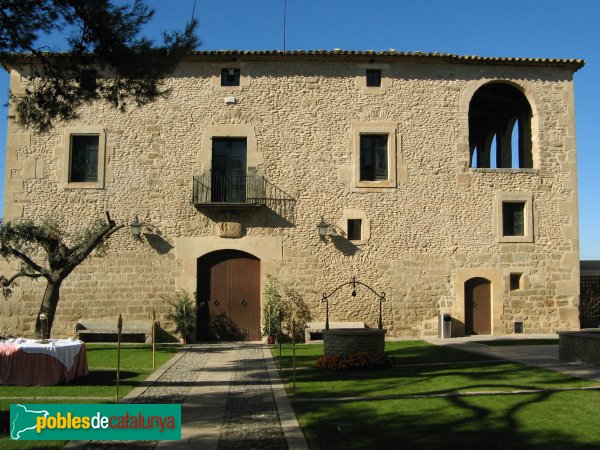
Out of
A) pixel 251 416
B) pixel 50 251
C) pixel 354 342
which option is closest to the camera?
pixel 251 416

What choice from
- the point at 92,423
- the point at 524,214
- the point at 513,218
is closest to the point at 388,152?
the point at 513,218

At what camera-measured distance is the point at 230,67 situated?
1761cm

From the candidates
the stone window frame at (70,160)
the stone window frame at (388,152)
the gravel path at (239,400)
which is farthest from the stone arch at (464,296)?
the stone window frame at (70,160)

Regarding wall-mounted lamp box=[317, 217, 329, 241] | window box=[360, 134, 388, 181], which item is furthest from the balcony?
window box=[360, 134, 388, 181]

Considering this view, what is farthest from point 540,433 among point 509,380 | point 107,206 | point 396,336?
point 107,206

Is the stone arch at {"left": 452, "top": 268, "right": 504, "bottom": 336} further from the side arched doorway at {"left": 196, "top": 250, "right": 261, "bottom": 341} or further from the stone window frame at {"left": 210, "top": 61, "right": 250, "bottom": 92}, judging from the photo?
the stone window frame at {"left": 210, "top": 61, "right": 250, "bottom": 92}

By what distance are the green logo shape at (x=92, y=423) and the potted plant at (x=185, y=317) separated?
9.93 meters

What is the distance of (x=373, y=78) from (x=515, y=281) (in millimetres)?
7536

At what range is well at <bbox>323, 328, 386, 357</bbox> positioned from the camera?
Answer: 35.5ft

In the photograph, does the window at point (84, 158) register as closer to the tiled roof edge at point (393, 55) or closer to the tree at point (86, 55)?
the tiled roof edge at point (393, 55)

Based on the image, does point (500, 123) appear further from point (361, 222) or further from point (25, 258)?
point (25, 258)

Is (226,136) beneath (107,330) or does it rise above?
above

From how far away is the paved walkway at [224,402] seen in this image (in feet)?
19.5

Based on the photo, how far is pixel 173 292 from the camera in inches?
663
